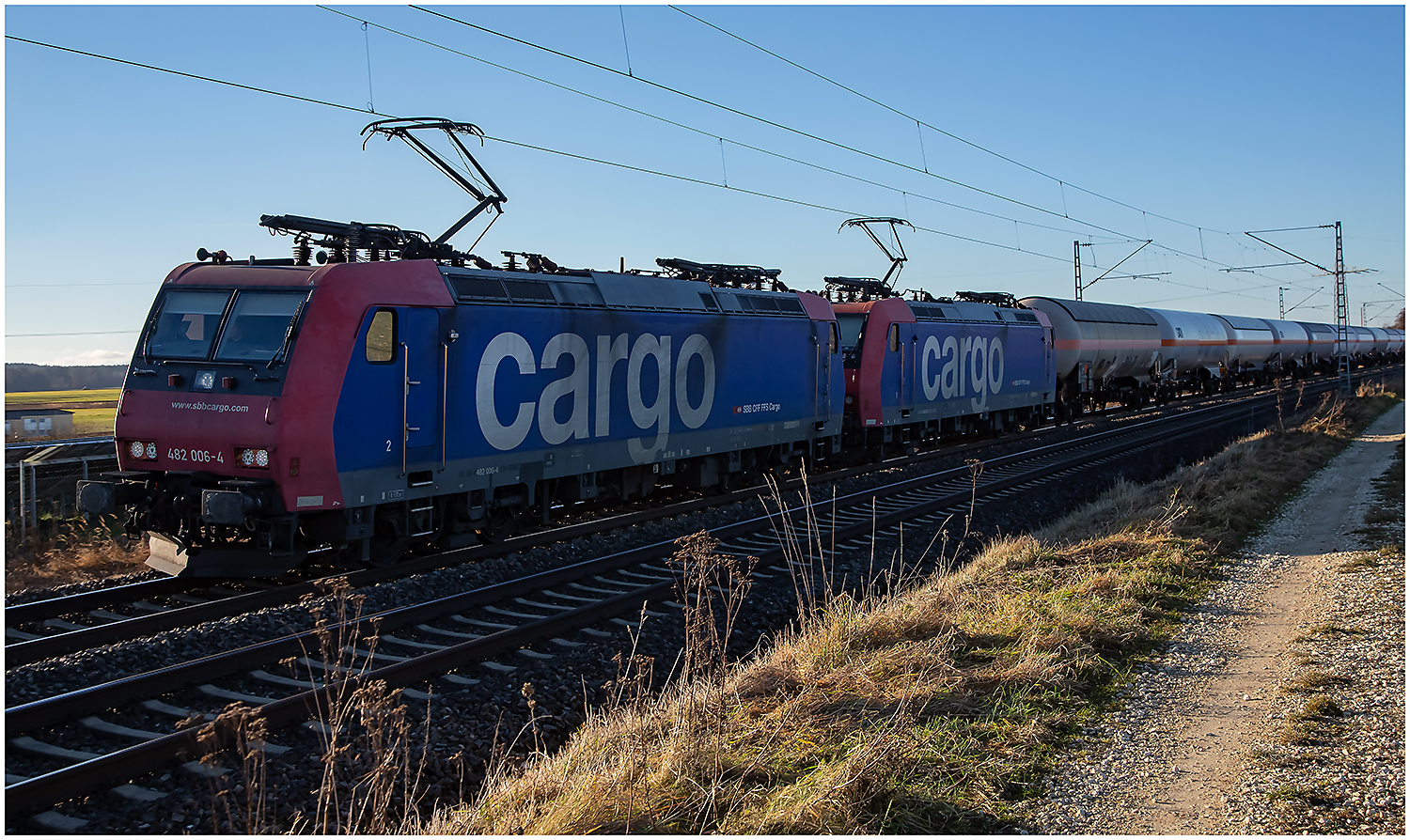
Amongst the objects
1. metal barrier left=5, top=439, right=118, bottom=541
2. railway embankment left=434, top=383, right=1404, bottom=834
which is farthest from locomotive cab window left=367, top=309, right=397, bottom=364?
metal barrier left=5, top=439, right=118, bottom=541

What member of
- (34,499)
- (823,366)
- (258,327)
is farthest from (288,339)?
(823,366)

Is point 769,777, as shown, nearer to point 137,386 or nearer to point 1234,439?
point 137,386

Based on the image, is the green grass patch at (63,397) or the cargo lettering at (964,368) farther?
the green grass patch at (63,397)

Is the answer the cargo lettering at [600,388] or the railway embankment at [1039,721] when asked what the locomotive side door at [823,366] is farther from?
the railway embankment at [1039,721]

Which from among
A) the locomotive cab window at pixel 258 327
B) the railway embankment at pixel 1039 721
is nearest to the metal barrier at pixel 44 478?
the locomotive cab window at pixel 258 327

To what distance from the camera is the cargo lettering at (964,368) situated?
22578 mm

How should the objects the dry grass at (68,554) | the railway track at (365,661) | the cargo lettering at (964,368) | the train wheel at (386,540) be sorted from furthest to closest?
the cargo lettering at (964,368) < the dry grass at (68,554) < the train wheel at (386,540) < the railway track at (365,661)

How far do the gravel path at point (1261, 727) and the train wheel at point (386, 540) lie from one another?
24.9 feet

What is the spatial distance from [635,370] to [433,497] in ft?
12.4

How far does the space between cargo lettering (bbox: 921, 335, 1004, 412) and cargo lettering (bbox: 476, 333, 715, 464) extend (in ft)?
28.1

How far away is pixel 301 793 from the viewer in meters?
5.59

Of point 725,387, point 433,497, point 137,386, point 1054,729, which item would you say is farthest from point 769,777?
point 725,387

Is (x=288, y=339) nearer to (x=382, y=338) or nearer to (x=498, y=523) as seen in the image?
(x=382, y=338)

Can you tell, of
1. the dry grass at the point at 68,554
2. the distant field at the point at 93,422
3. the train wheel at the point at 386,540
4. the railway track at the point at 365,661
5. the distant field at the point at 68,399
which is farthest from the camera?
the distant field at the point at 68,399
